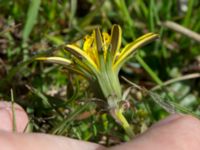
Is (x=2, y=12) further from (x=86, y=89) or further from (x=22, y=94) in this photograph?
(x=86, y=89)

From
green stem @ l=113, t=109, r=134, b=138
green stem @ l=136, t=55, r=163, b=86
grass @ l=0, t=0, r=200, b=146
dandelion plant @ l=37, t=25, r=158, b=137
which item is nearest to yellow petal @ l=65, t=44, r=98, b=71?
dandelion plant @ l=37, t=25, r=158, b=137

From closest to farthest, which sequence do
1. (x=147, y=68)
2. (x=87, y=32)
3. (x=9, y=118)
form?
(x=9, y=118), (x=147, y=68), (x=87, y=32)

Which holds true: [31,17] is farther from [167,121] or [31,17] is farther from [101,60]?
[167,121]

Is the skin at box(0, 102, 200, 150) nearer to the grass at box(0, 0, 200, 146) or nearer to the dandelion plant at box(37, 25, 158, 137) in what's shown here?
the dandelion plant at box(37, 25, 158, 137)

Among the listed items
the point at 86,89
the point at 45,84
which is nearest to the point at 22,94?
the point at 45,84

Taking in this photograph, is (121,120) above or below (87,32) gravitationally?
below

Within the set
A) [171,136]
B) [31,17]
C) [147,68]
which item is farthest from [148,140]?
[31,17]

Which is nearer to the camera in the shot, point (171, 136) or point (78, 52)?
point (171, 136)
